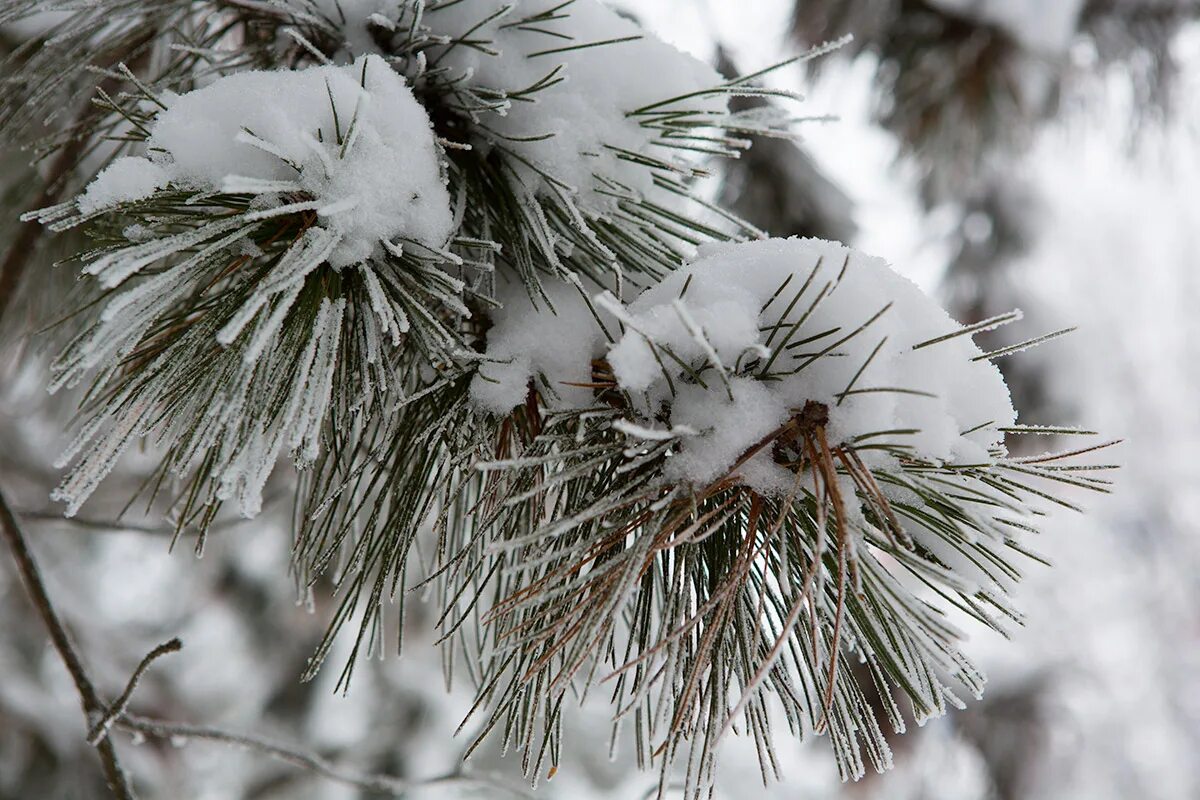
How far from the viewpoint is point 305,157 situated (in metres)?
0.61

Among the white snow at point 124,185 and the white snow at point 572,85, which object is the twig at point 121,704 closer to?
the white snow at point 124,185

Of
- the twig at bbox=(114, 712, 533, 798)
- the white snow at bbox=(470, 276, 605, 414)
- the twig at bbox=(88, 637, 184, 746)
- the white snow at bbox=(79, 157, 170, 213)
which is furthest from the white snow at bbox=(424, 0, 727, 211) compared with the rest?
the twig at bbox=(114, 712, 533, 798)

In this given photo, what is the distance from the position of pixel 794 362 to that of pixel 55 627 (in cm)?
78

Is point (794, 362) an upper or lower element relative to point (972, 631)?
upper

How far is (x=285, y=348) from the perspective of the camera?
633 mm

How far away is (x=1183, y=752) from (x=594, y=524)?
9.70 metres

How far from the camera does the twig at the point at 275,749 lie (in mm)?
911

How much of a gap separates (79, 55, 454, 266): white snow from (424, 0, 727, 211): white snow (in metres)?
0.15

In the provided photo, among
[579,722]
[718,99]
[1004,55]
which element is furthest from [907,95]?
[579,722]

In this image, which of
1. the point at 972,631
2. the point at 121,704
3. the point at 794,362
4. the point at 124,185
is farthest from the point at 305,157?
the point at 972,631

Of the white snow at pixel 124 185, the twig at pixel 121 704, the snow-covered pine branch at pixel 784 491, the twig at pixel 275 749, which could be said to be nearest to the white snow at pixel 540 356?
the snow-covered pine branch at pixel 784 491

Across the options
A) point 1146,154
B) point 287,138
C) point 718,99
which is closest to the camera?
point 287,138

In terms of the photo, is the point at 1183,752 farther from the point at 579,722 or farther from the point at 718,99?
the point at 718,99

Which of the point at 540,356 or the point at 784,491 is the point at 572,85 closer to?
the point at 540,356
